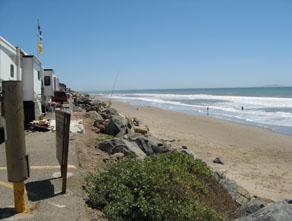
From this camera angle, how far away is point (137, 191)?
673cm

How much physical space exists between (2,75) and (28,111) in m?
3.21

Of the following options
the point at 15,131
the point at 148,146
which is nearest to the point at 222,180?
the point at 148,146

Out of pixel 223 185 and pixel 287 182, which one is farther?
pixel 287 182

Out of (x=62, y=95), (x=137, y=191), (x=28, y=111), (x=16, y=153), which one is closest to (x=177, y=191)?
(x=137, y=191)

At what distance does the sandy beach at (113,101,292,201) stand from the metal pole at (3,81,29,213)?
797 centimetres

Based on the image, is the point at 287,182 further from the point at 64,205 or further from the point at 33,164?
the point at 64,205

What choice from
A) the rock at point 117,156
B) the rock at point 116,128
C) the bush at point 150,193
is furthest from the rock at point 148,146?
the bush at point 150,193

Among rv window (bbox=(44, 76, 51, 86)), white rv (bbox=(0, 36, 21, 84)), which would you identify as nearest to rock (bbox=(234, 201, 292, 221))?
white rv (bbox=(0, 36, 21, 84))

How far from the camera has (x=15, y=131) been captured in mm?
5637

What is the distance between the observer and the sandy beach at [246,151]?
1373 cm

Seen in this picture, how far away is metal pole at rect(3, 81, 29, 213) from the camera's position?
5.60m

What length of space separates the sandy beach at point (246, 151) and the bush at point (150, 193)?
5.37m

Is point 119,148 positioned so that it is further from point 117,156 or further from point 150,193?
point 150,193

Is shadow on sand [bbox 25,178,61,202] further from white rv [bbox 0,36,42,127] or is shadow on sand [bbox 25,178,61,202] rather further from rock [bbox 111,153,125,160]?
white rv [bbox 0,36,42,127]
